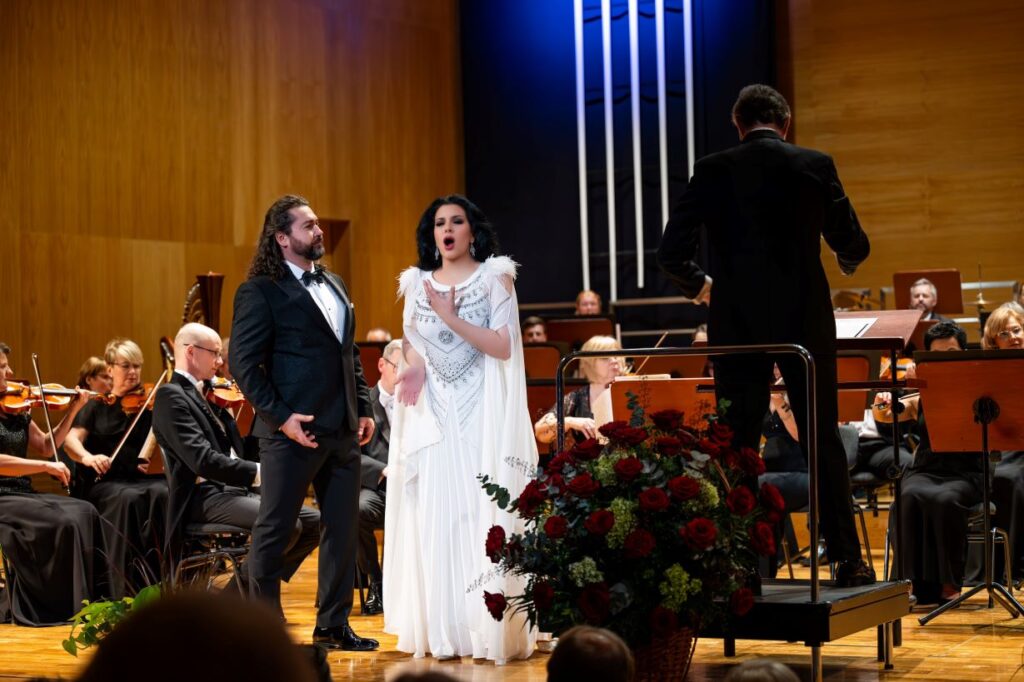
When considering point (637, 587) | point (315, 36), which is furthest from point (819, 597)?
point (315, 36)

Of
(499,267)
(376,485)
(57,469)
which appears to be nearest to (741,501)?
(499,267)

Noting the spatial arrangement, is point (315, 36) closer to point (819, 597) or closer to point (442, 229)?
point (442, 229)

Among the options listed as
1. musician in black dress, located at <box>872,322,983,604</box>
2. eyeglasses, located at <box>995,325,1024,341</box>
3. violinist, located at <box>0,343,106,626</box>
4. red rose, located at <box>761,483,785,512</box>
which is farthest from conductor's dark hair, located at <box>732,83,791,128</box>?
violinist, located at <box>0,343,106,626</box>

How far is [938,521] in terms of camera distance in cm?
548

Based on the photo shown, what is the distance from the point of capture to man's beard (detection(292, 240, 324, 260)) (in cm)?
465

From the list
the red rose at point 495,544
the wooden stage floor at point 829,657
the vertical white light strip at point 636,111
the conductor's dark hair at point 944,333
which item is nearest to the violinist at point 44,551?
the wooden stage floor at point 829,657

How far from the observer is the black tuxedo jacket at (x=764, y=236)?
148 inches

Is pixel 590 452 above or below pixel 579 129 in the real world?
below

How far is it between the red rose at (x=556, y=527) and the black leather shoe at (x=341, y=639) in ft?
5.12

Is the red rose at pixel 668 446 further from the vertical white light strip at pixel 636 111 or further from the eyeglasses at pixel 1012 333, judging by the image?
the vertical white light strip at pixel 636 111

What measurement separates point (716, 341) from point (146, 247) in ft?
22.6

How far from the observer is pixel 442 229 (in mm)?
4699

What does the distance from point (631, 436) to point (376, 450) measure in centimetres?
304

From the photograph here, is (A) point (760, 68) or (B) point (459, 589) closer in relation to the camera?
(B) point (459, 589)
